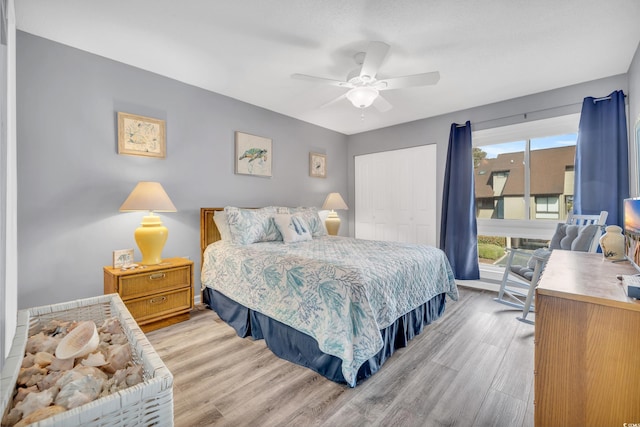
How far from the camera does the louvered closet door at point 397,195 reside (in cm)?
422

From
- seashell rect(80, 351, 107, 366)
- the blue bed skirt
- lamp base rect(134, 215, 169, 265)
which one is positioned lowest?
the blue bed skirt

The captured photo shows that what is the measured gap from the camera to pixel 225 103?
342cm

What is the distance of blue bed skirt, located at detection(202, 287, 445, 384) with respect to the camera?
1865 mm

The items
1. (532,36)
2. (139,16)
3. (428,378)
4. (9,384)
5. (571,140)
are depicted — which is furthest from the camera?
(571,140)

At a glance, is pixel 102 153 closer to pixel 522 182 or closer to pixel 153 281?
pixel 153 281

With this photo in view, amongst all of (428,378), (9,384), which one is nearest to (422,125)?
(428,378)

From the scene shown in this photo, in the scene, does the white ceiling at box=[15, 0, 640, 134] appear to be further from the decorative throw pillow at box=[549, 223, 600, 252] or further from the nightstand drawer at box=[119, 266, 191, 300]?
the nightstand drawer at box=[119, 266, 191, 300]

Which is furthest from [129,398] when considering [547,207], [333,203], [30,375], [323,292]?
[547,207]

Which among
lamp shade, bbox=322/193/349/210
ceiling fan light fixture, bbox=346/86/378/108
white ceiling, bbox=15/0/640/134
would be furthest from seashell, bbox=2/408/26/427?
lamp shade, bbox=322/193/349/210

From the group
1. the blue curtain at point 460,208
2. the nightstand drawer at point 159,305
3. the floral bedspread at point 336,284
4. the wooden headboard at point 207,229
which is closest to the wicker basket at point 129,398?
the floral bedspread at point 336,284

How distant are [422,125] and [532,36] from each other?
80.3 inches

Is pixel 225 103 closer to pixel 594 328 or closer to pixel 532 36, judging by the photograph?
pixel 532 36

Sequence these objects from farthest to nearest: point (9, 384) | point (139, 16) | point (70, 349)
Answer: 1. point (139, 16)
2. point (70, 349)
3. point (9, 384)

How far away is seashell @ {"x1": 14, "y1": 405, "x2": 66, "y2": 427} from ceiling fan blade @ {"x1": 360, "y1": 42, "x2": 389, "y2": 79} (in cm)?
243
